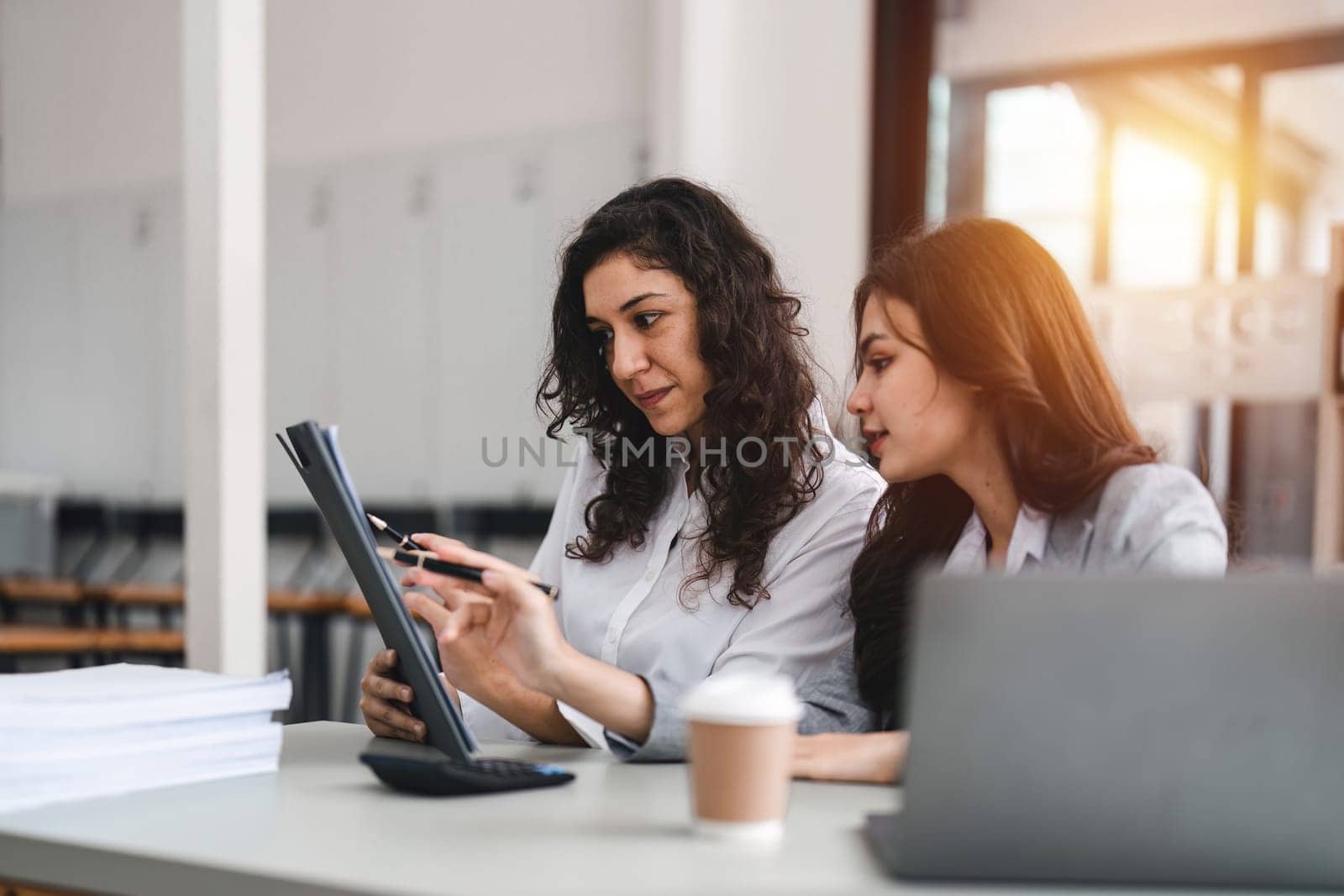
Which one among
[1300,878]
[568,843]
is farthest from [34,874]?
[1300,878]

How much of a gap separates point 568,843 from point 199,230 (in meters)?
2.15

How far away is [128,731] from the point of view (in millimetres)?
1086

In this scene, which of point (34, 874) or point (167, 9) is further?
point (167, 9)

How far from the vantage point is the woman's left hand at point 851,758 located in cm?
113

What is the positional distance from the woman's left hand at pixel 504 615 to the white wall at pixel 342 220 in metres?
3.35

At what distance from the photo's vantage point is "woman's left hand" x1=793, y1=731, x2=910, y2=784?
3.72ft

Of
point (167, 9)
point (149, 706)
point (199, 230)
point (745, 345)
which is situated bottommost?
point (149, 706)

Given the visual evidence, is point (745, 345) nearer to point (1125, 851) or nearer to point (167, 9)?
point (1125, 851)

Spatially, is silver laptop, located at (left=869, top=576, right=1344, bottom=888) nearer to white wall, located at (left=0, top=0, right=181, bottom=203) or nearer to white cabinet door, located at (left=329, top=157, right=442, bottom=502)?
white cabinet door, located at (left=329, top=157, right=442, bottom=502)

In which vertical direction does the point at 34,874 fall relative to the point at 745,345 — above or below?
below

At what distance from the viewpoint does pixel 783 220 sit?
463cm

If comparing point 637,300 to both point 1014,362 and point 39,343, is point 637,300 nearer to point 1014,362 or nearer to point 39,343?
point 1014,362

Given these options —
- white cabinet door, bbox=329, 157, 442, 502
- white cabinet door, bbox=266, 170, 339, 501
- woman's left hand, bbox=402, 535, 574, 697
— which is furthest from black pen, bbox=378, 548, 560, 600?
white cabinet door, bbox=266, 170, 339, 501

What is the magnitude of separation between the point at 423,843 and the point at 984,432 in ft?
2.36
